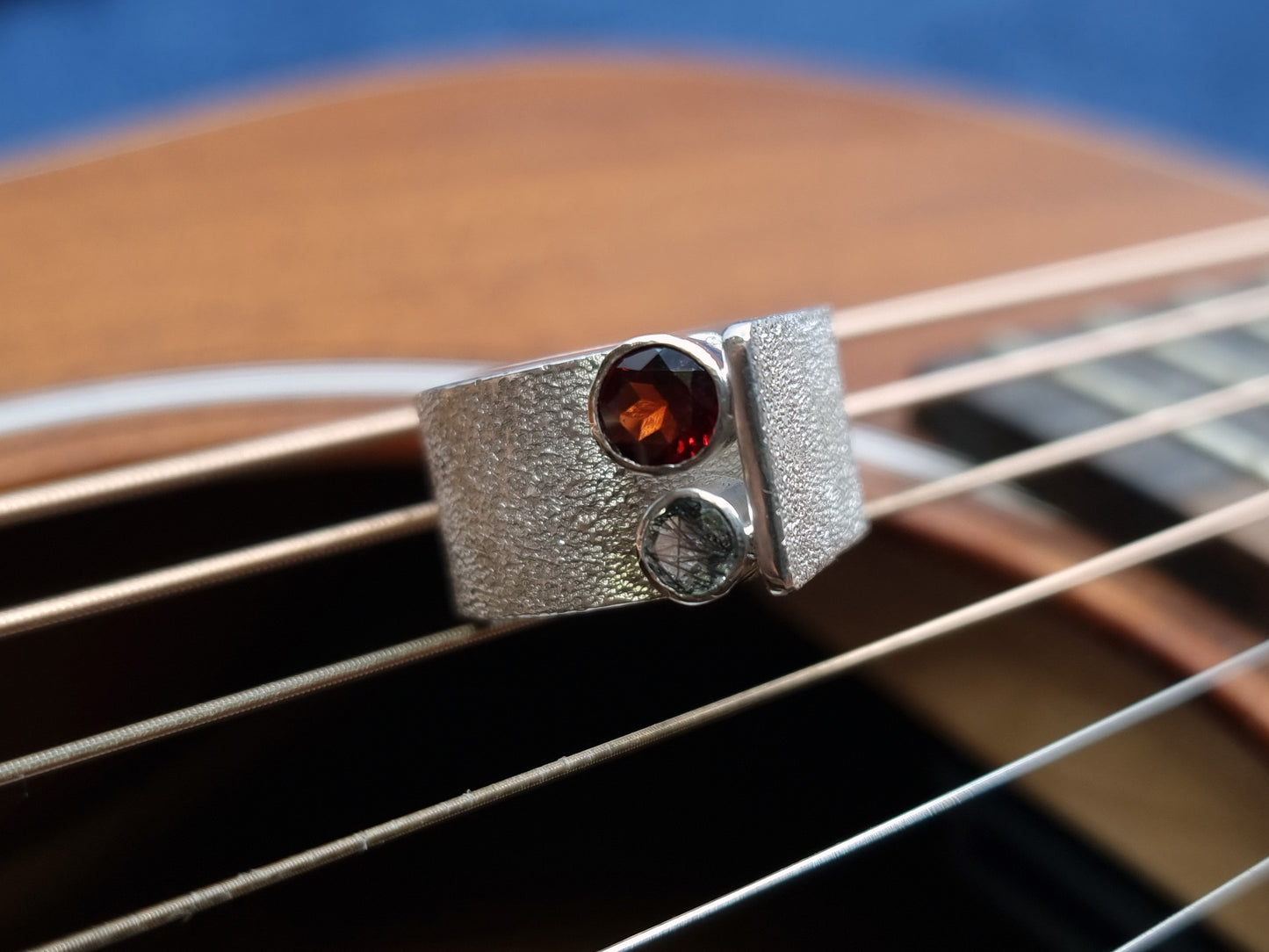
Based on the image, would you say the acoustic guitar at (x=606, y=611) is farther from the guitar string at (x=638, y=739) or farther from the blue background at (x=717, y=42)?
the blue background at (x=717, y=42)

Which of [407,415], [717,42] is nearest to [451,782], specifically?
[407,415]

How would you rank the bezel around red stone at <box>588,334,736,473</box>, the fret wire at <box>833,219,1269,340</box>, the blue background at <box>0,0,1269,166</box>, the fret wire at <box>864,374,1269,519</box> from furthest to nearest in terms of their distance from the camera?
1. the blue background at <box>0,0,1269,166</box>
2. the fret wire at <box>833,219,1269,340</box>
3. the fret wire at <box>864,374,1269,519</box>
4. the bezel around red stone at <box>588,334,736,473</box>

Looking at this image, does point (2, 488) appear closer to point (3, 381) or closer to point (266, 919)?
point (3, 381)

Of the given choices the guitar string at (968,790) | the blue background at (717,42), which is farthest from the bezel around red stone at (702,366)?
the blue background at (717,42)

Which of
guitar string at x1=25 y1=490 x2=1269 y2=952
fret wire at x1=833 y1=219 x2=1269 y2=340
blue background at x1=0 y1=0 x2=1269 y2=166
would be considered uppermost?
blue background at x1=0 y1=0 x2=1269 y2=166

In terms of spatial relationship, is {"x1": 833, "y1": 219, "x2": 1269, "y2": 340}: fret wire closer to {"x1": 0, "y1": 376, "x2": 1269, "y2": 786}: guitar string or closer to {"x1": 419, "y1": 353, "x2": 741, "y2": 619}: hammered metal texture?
{"x1": 0, "y1": 376, "x2": 1269, "y2": 786}: guitar string

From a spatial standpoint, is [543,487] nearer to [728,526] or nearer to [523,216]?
[728,526]

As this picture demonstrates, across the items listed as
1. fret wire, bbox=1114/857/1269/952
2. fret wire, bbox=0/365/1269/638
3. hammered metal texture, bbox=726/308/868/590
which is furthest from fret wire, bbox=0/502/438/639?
fret wire, bbox=1114/857/1269/952
